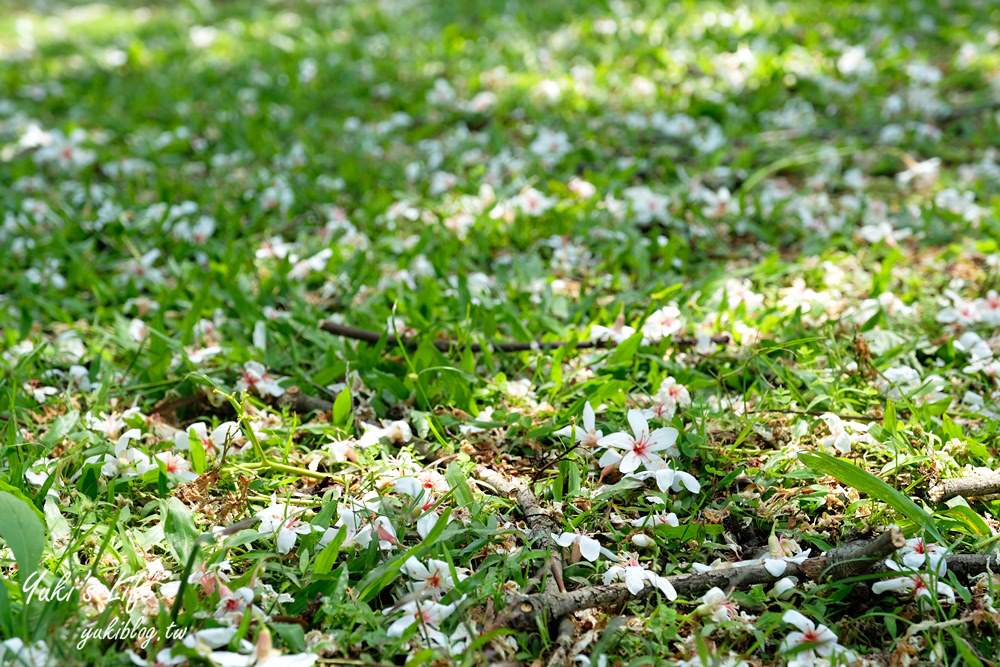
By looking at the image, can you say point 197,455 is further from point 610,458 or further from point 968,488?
point 968,488

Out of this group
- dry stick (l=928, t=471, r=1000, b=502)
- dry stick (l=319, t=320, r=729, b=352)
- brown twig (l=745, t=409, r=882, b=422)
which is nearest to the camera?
dry stick (l=928, t=471, r=1000, b=502)

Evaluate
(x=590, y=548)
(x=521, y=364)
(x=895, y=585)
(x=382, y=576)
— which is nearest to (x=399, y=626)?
(x=382, y=576)

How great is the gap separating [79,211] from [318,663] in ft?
7.40

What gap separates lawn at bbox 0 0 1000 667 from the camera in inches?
58.0

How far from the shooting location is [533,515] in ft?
5.53

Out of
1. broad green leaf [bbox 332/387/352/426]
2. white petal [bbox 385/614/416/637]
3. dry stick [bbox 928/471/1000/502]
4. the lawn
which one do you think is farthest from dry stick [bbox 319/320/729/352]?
white petal [bbox 385/614/416/637]

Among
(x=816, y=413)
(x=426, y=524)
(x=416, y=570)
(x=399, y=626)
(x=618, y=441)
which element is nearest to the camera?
(x=399, y=626)

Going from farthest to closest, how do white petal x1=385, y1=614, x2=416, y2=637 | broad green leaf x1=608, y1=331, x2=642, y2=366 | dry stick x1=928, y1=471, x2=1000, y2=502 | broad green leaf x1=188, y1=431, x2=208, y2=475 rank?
broad green leaf x1=608, y1=331, x2=642, y2=366, broad green leaf x1=188, y1=431, x2=208, y2=475, dry stick x1=928, y1=471, x2=1000, y2=502, white petal x1=385, y1=614, x2=416, y2=637

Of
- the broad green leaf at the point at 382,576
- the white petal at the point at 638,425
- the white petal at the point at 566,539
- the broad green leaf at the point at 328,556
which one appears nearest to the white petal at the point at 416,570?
the broad green leaf at the point at 382,576

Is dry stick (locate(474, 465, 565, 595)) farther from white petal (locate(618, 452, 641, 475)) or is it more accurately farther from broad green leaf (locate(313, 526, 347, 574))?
broad green leaf (locate(313, 526, 347, 574))

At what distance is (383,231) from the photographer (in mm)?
2961

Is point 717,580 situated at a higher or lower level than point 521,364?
higher

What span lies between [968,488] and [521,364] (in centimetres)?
97

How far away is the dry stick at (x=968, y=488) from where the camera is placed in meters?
1.66
